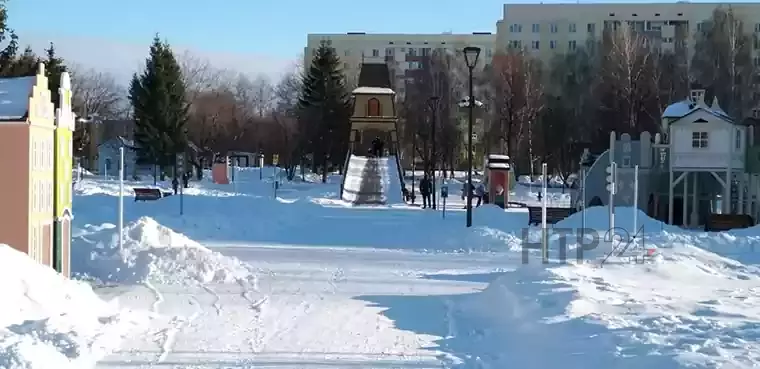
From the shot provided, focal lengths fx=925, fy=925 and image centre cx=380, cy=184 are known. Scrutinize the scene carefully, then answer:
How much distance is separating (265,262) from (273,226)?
28.9ft

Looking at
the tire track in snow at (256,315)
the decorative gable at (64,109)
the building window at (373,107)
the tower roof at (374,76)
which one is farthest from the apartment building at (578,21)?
the tire track in snow at (256,315)

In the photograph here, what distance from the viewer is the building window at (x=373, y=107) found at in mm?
62956

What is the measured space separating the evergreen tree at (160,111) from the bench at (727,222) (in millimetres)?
37985

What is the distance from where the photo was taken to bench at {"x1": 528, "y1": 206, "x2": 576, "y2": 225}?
29594mm

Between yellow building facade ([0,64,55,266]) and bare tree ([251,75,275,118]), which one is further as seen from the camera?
bare tree ([251,75,275,118])

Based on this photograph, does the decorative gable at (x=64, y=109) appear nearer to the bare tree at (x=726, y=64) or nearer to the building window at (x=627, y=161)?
the building window at (x=627, y=161)

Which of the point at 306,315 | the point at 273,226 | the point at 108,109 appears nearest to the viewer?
the point at 306,315

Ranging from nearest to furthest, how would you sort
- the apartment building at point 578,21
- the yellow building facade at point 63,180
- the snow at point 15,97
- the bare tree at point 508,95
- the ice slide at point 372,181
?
the snow at point 15,97 < the yellow building facade at point 63,180 < the ice slide at point 372,181 < the bare tree at point 508,95 < the apartment building at point 578,21

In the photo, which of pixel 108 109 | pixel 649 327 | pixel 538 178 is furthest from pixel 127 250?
pixel 108 109

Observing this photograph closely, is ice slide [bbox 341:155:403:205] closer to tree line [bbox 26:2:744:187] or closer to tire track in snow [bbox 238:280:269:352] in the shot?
tree line [bbox 26:2:744:187]

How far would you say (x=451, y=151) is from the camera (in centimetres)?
7394

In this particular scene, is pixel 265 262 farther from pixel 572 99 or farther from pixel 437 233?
pixel 572 99

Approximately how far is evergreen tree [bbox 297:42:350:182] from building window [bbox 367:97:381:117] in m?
5.44

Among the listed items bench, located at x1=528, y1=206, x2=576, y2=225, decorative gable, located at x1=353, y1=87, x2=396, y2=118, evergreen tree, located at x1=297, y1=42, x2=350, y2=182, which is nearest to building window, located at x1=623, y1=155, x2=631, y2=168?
bench, located at x1=528, y1=206, x2=576, y2=225
